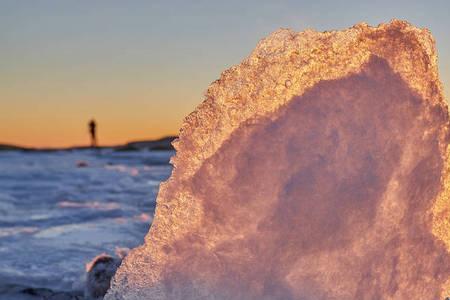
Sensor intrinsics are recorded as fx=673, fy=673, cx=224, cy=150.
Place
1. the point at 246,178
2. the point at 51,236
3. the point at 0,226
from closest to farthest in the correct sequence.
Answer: the point at 246,178
the point at 51,236
the point at 0,226

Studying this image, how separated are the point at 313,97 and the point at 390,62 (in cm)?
32

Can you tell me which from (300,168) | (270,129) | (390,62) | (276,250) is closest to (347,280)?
(276,250)

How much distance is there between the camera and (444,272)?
7.83 feet

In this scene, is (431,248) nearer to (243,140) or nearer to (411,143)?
(411,143)

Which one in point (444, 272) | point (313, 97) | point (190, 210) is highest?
point (313, 97)

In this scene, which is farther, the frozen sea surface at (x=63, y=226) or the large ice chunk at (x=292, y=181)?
the frozen sea surface at (x=63, y=226)

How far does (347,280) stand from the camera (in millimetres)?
2176

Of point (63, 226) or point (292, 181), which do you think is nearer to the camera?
point (292, 181)

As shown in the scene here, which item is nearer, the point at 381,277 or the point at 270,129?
the point at 270,129

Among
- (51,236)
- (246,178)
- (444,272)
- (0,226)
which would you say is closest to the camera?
(246,178)

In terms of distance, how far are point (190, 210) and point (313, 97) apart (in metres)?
0.52

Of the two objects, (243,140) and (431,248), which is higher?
(243,140)

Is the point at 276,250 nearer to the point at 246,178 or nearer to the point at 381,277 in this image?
the point at 246,178

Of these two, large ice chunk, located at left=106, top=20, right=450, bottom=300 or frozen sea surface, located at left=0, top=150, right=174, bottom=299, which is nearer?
large ice chunk, located at left=106, top=20, right=450, bottom=300
